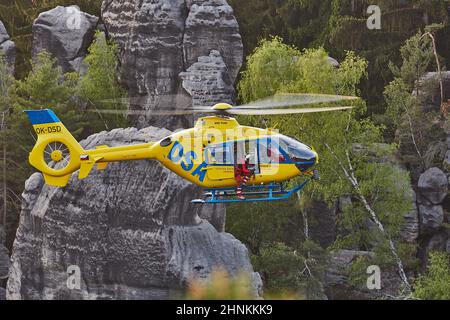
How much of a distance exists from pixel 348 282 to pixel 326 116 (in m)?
5.13

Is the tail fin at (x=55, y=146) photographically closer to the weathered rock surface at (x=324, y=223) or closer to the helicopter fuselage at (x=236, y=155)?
the helicopter fuselage at (x=236, y=155)

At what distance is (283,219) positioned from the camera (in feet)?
178

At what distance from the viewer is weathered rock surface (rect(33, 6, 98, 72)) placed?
59125 millimetres

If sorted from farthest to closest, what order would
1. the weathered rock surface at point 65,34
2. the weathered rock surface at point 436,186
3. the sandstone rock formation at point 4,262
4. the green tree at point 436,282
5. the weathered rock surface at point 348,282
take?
the weathered rock surface at point 65,34
the weathered rock surface at point 436,186
the sandstone rock formation at point 4,262
the weathered rock surface at point 348,282
the green tree at point 436,282

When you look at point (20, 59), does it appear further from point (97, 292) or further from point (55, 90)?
point (97, 292)

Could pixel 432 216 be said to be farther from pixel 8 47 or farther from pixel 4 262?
pixel 8 47

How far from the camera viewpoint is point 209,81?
56.8 metres

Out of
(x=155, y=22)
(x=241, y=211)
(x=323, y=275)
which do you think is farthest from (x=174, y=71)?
(x=323, y=275)

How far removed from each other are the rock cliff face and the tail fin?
1472cm

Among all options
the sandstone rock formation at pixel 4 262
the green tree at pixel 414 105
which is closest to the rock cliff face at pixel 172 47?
the green tree at pixel 414 105

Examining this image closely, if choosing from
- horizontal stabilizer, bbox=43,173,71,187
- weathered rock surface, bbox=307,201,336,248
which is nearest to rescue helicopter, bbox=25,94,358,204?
horizontal stabilizer, bbox=43,173,71,187

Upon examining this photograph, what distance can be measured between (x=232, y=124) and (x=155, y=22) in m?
18.4

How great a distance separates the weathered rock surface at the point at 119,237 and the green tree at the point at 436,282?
5272 mm

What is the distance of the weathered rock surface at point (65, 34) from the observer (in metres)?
59.1
